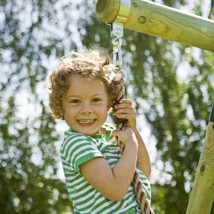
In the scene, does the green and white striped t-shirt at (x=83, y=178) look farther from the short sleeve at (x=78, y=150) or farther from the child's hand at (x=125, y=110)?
the child's hand at (x=125, y=110)

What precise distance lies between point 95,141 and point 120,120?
14 centimetres

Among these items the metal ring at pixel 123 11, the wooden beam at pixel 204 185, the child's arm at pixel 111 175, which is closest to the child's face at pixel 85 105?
the child's arm at pixel 111 175

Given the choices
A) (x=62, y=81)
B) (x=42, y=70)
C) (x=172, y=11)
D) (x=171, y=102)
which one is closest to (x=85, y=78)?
(x=62, y=81)

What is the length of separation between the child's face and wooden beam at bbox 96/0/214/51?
0.33 meters

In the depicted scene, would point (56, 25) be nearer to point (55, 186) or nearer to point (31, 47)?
point (31, 47)

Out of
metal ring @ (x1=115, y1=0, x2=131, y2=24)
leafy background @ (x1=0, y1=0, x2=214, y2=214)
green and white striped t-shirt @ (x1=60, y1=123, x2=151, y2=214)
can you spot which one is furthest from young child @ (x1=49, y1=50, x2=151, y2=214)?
leafy background @ (x1=0, y1=0, x2=214, y2=214)

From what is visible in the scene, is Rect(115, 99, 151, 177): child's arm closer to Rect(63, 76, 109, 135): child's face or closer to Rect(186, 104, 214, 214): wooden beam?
Rect(63, 76, 109, 135): child's face

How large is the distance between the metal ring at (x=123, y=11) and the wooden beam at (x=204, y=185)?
0.60m

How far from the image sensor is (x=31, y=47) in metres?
9.15

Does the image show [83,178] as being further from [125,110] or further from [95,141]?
[125,110]

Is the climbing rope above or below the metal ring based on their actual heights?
below

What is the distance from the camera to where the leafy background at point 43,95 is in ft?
29.7

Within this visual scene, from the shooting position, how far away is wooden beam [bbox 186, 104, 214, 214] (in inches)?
107

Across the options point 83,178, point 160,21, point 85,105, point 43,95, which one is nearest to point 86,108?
point 85,105
